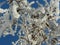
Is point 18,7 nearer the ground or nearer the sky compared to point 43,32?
nearer the sky

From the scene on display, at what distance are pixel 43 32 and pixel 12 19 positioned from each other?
0.21 meters

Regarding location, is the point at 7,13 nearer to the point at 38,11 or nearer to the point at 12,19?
the point at 12,19

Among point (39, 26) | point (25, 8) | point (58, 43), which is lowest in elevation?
point (58, 43)

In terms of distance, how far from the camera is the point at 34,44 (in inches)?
45.4

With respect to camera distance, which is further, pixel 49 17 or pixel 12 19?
pixel 49 17

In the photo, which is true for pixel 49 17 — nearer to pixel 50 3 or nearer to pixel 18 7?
pixel 50 3

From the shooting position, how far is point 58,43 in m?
1.18

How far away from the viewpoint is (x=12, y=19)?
1.03m

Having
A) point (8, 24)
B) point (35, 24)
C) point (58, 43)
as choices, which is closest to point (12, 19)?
point (8, 24)

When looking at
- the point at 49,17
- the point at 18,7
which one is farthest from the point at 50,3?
the point at 18,7

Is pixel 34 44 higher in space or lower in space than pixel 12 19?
lower

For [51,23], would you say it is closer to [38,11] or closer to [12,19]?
[38,11]

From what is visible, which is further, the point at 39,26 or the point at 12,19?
the point at 39,26

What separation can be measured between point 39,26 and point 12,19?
17 cm
